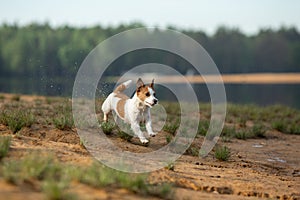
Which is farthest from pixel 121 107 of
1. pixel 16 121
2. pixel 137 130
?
pixel 16 121

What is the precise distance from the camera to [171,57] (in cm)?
9881

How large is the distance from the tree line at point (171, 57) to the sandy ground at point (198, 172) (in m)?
69.9

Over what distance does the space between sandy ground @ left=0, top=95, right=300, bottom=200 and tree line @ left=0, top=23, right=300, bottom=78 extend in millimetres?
69917

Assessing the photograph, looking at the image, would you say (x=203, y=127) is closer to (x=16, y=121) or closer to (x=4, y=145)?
(x=16, y=121)

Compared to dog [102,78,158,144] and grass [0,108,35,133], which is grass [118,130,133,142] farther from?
grass [0,108,35,133]

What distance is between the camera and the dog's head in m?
10.5

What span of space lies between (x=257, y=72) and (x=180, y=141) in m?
102

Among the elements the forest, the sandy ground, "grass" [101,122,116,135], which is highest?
the forest

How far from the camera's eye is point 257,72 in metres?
112

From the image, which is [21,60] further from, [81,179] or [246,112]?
[81,179]

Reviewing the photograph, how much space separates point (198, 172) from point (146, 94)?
2.11m

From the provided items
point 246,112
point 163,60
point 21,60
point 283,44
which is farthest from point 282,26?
point 246,112

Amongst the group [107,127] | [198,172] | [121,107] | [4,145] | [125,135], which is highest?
[121,107]

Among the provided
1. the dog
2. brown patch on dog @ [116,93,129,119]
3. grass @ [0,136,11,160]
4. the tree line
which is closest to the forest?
the tree line
